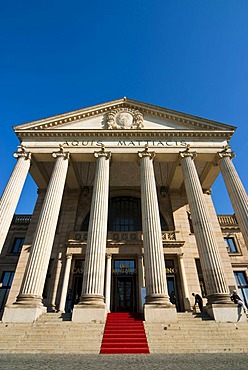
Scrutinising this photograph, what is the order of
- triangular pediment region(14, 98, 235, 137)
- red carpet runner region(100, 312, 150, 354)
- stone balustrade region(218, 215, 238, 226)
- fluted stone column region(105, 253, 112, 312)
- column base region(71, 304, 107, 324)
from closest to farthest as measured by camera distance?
red carpet runner region(100, 312, 150, 354) < column base region(71, 304, 107, 324) < fluted stone column region(105, 253, 112, 312) < triangular pediment region(14, 98, 235, 137) < stone balustrade region(218, 215, 238, 226)

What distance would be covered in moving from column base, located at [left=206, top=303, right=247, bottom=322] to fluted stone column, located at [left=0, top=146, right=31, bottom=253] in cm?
1311

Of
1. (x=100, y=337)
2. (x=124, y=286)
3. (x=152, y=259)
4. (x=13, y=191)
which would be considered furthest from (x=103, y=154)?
(x=100, y=337)

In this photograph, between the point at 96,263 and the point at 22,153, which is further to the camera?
the point at 22,153

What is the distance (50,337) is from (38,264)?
4305 mm

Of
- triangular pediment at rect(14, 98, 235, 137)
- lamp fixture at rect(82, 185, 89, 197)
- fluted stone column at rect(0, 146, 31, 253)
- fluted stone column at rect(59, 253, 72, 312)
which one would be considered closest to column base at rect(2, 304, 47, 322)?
fluted stone column at rect(0, 146, 31, 253)

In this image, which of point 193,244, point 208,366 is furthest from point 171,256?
point 208,366

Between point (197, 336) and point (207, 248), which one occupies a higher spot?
point (207, 248)

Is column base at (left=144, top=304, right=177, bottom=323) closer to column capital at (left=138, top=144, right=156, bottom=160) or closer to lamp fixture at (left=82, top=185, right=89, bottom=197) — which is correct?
column capital at (left=138, top=144, right=156, bottom=160)

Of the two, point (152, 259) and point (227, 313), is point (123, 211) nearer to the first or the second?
point (152, 259)

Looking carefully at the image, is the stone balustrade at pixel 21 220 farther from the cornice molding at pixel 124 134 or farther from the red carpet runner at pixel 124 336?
the red carpet runner at pixel 124 336

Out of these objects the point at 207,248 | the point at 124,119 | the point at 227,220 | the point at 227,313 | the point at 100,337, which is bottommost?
the point at 100,337

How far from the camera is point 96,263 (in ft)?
41.5

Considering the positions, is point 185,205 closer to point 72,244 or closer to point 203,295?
point 203,295

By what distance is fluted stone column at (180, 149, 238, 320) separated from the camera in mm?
11915
